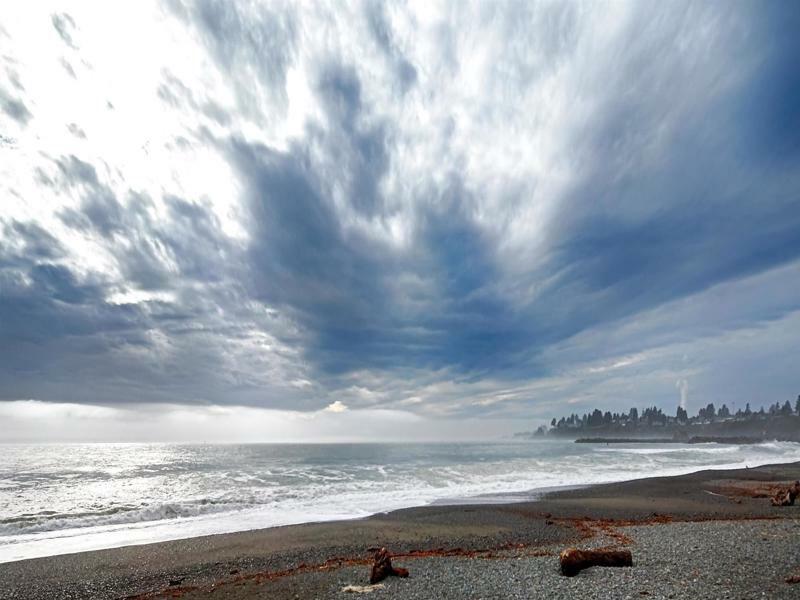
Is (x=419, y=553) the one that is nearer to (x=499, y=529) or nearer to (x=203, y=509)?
(x=499, y=529)

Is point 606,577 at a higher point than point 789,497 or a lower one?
higher

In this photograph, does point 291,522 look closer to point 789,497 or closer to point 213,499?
point 213,499

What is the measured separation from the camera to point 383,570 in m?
11.4

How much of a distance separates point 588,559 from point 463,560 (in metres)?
3.78

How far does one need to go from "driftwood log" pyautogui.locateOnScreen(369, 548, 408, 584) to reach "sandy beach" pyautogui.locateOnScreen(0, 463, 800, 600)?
0.85ft

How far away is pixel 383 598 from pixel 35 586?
36.1 feet

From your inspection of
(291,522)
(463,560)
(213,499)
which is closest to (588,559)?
(463,560)

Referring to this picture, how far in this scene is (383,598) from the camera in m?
9.92

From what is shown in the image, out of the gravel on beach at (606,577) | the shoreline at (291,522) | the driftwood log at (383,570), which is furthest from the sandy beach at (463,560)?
the shoreline at (291,522)

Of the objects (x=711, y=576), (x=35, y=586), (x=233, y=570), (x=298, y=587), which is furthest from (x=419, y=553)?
(x=35, y=586)

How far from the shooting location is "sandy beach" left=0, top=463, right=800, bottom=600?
10195mm

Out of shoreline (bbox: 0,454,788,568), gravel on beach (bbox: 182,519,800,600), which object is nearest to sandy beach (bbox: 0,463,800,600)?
gravel on beach (bbox: 182,519,800,600)

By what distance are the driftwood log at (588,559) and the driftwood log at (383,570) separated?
418 centimetres

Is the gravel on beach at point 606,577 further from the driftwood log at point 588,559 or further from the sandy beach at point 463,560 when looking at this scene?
the driftwood log at point 588,559
